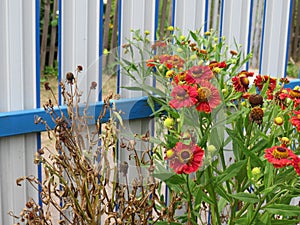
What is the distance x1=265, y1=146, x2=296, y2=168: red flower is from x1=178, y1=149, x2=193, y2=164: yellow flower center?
207 millimetres

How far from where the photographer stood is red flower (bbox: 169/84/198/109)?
157 centimetres

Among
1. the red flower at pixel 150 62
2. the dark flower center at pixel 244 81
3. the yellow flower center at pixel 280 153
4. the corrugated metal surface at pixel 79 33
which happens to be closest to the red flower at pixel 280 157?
the yellow flower center at pixel 280 153

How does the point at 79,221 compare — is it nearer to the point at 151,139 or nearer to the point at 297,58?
the point at 151,139

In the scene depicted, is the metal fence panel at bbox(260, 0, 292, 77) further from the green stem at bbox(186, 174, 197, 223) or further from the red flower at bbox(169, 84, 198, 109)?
the red flower at bbox(169, 84, 198, 109)

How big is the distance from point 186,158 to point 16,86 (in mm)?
954

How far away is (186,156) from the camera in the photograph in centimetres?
156

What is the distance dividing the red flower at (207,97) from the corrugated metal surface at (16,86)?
35.3 inches

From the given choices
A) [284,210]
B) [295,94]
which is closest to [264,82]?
[295,94]

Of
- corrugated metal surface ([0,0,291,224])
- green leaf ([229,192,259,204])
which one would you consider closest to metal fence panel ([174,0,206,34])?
corrugated metal surface ([0,0,291,224])

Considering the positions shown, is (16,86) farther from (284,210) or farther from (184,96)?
(284,210)

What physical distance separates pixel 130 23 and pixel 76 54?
288 millimetres

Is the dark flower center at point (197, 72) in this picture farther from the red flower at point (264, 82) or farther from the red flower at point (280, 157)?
the red flower at point (264, 82)

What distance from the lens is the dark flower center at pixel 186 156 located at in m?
1.56

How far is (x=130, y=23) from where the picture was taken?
2.53 metres
